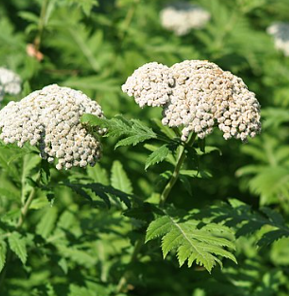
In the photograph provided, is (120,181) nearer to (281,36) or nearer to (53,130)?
(53,130)

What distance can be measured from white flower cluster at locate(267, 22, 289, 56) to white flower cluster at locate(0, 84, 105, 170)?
4583 millimetres

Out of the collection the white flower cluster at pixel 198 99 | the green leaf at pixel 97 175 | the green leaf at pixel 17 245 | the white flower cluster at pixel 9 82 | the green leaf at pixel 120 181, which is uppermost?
the white flower cluster at pixel 198 99

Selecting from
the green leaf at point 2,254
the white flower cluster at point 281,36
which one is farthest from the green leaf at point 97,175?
the white flower cluster at point 281,36

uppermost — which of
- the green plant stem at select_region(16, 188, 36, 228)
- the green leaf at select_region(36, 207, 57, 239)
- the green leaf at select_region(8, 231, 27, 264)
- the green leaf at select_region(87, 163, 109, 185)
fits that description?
the green leaf at select_region(87, 163, 109, 185)

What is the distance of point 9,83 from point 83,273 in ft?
5.98

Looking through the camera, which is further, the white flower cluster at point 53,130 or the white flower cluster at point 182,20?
the white flower cluster at point 182,20

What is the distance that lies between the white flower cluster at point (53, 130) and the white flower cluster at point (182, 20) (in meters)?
4.62

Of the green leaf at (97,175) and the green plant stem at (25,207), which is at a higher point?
the green leaf at (97,175)

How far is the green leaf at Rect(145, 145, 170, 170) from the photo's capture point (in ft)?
10.3

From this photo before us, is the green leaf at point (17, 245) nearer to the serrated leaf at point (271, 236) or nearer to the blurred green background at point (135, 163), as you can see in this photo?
the blurred green background at point (135, 163)

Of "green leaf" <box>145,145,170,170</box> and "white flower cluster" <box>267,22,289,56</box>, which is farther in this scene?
"white flower cluster" <box>267,22,289,56</box>

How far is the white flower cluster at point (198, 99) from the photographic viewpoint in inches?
125

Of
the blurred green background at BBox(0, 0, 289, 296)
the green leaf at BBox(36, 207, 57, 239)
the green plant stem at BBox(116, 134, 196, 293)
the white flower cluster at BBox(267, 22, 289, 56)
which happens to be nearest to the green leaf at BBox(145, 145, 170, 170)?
the green plant stem at BBox(116, 134, 196, 293)

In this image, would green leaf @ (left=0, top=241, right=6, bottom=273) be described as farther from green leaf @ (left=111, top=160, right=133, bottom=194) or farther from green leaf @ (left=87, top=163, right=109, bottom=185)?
green leaf @ (left=111, top=160, right=133, bottom=194)
